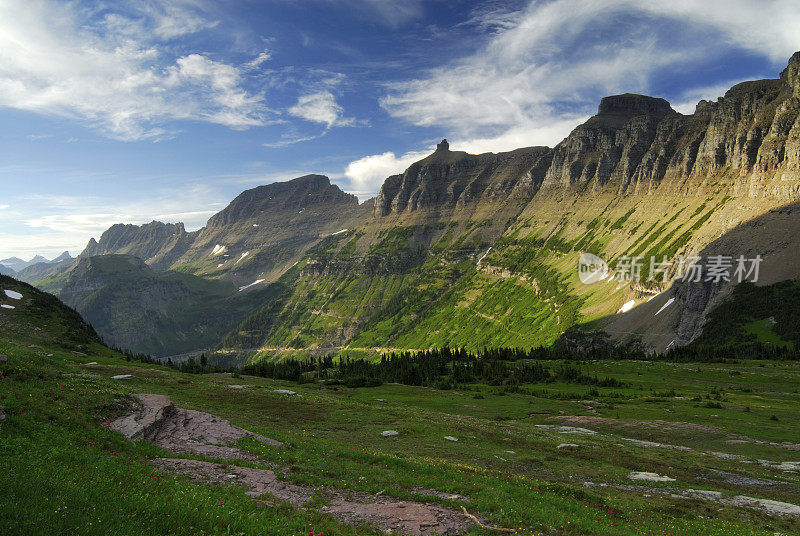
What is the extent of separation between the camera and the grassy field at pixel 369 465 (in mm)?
14008

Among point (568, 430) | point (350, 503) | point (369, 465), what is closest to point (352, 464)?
point (369, 465)

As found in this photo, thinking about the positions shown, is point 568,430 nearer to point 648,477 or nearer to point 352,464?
point 648,477

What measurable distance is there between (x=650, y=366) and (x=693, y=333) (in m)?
75.3

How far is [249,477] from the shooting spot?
2056 centimetres

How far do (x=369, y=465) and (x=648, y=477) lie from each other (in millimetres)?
22977

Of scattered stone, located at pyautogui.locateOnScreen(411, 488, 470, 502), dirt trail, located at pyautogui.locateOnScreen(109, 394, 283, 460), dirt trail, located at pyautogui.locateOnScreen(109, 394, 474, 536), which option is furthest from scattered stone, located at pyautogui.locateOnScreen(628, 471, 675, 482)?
dirt trail, located at pyautogui.locateOnScreen(109, 394, 283, 460)

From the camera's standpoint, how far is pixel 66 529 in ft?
37.9

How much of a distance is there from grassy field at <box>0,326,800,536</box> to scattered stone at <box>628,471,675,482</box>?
83 centimetres

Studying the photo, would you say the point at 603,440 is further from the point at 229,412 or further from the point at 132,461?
the point at 132,461

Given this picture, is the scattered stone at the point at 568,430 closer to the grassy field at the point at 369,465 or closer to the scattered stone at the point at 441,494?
the grassy field at the point at 369,465

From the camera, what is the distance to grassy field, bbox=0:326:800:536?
14008 mm

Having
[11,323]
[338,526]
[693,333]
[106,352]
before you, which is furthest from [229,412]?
[693,333]

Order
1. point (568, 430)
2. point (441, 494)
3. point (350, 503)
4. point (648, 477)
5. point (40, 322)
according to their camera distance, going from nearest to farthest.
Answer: point (350, 503)
point (441, 494)
point (648, 477)
point (568, 430)
point (40, 322)

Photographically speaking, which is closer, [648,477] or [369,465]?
[369,465]
